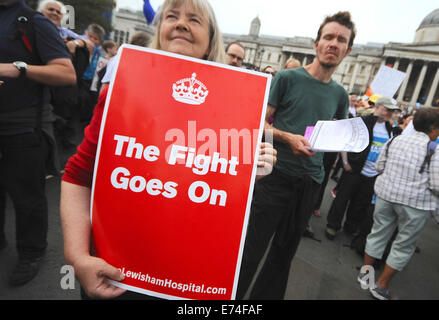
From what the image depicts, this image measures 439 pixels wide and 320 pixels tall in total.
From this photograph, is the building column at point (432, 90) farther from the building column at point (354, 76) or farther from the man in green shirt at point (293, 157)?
the man in green shirt at point (293, 157)

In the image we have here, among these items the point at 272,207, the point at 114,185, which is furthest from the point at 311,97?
the point at 114,185

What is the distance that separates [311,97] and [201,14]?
1.06 metres

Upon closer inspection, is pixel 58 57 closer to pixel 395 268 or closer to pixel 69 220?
pixel 69 220

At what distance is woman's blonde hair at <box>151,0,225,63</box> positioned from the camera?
3.21 ft

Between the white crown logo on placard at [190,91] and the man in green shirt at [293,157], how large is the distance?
0.99 meters

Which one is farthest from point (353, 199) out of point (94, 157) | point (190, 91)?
point (94, 157)

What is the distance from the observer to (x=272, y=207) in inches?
71.5

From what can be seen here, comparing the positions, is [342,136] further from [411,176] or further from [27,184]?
[27,184]

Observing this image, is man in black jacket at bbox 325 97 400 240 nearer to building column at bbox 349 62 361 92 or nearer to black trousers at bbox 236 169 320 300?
black trousers at bbox 236 169 320 300

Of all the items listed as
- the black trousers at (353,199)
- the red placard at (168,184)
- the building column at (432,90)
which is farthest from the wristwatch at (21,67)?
the building column at (432,90)

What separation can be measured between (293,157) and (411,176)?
63.4 inches

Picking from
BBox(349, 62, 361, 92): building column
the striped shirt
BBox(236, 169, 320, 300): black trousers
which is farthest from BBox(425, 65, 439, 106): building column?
BBox(236, 169, 320, 300): black trousers

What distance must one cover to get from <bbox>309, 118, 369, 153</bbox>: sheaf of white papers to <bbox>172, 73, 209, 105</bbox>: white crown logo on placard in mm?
678

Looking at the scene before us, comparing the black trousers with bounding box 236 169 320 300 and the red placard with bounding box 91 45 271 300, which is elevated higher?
the red placard with bounding box 91 45 271 300
